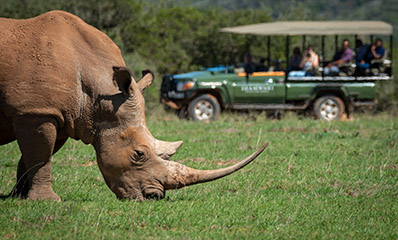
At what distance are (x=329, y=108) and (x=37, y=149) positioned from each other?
1320 cm

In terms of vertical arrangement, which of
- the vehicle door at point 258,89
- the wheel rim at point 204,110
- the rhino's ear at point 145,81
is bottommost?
the wheel rim at point 204,110

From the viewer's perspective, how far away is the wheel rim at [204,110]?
1847 centimetres

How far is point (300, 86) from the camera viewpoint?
1891 cm

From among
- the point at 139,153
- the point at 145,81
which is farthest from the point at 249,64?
the point at 139,153

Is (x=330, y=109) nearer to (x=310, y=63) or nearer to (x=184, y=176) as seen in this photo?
(x=310, y=63)

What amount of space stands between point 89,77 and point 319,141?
22.6 feet

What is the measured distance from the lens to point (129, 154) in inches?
285

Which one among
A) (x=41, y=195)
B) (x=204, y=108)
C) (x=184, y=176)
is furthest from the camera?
(x=204, y=108)

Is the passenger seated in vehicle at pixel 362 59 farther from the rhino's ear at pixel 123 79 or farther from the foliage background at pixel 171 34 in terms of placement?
the rhino's ear at pixel 123 79

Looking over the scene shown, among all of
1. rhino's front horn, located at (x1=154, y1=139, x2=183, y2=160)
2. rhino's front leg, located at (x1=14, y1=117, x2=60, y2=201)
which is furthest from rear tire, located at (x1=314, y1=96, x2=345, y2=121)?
rhino's front leg, located at (x1=14, y1=117, x2=60, y2=201)

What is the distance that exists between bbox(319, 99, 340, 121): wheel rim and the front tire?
10.2 feet

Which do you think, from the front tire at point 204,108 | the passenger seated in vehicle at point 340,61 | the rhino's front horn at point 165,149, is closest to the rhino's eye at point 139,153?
the rhino's front horn at point 165,149

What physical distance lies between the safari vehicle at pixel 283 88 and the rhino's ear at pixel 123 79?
1116 centimetres

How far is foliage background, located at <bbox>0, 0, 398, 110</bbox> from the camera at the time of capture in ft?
81.8
